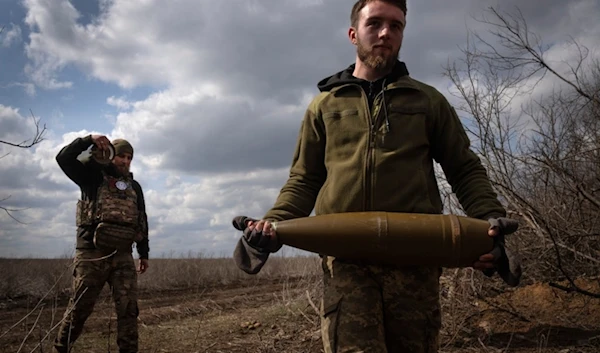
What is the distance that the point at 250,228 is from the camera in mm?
2385

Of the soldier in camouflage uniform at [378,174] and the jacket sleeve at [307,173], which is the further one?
the jacket sleeve at [307,173]

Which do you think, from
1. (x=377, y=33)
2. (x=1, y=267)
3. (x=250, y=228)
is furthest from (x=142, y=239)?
(x=1, y=267)

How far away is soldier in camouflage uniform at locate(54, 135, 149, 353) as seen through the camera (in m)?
5.00

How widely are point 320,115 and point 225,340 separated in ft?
15.0

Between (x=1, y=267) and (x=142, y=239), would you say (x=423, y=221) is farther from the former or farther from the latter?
(x=1, y=267)

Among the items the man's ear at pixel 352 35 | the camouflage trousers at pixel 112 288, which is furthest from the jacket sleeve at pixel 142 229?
the man's ear at pixel 352 35

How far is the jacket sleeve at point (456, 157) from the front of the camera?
2588 millimetres

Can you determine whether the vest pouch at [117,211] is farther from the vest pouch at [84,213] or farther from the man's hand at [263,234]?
the man's hand at [263,234]

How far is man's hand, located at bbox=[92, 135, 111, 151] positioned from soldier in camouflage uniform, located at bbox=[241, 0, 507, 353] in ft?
10.2

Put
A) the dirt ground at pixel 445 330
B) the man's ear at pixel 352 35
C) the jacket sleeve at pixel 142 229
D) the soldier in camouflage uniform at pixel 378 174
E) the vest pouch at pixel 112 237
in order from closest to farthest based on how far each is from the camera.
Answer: the soldier in camouflage uniform at pixel 378 174, the man's ear at pixel 352 35, the vest pouch at pixel 112 237, the dirt ground at pixel 445 330, the jacket sleeve at pixel 142 229

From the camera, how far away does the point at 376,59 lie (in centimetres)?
260

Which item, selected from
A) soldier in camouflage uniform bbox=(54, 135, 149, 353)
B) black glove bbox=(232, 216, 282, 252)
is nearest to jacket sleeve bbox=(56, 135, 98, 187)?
soldier in camouflage uniform bbox=(54, 135, 149, 353)

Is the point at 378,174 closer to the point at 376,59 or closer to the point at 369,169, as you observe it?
the point at 369,169

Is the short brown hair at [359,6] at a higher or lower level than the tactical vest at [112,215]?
higher
